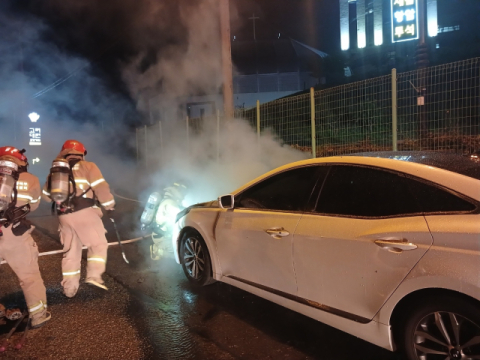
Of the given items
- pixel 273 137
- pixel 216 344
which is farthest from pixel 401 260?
pixel 273 137

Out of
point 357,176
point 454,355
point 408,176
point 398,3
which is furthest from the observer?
point 398,3

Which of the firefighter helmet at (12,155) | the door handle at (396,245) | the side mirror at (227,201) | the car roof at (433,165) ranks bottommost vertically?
the door handle at (396,245)

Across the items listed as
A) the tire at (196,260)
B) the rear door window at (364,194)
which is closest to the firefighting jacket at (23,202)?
the tire at (196,260)

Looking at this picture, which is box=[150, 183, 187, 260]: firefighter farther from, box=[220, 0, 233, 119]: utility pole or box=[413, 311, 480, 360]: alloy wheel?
box=[413, 311, 480, 360]: alloy wheel

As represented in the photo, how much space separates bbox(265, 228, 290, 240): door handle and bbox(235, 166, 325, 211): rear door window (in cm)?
20

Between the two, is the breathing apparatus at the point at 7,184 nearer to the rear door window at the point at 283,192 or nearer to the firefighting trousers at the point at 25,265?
the firefighting trousers at the point at 25,265

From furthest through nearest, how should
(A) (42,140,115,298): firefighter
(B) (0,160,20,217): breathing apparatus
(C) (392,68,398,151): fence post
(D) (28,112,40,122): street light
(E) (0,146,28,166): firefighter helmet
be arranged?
(D) (28,112,40,122): street light < (C) (392,68,398,151): fence post < (A) (42,140,115,298): firefighter < (E) (0,146,28,166): firefighter helmet < (B) (0,160,20,217): breathing apparatus

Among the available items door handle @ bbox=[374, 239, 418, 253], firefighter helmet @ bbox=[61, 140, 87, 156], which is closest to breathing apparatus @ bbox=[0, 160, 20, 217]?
firefighter helmet @ bbox=[61, 140, 87, 156]

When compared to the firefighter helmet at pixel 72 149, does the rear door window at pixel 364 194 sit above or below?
below

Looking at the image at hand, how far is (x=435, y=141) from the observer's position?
222 inches

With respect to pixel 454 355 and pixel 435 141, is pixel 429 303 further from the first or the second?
pixel 435 141

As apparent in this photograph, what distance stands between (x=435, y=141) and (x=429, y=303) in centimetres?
395

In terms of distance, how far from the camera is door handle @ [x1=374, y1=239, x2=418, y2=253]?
2369 millimetres

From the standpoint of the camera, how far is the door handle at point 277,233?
3141 mm
